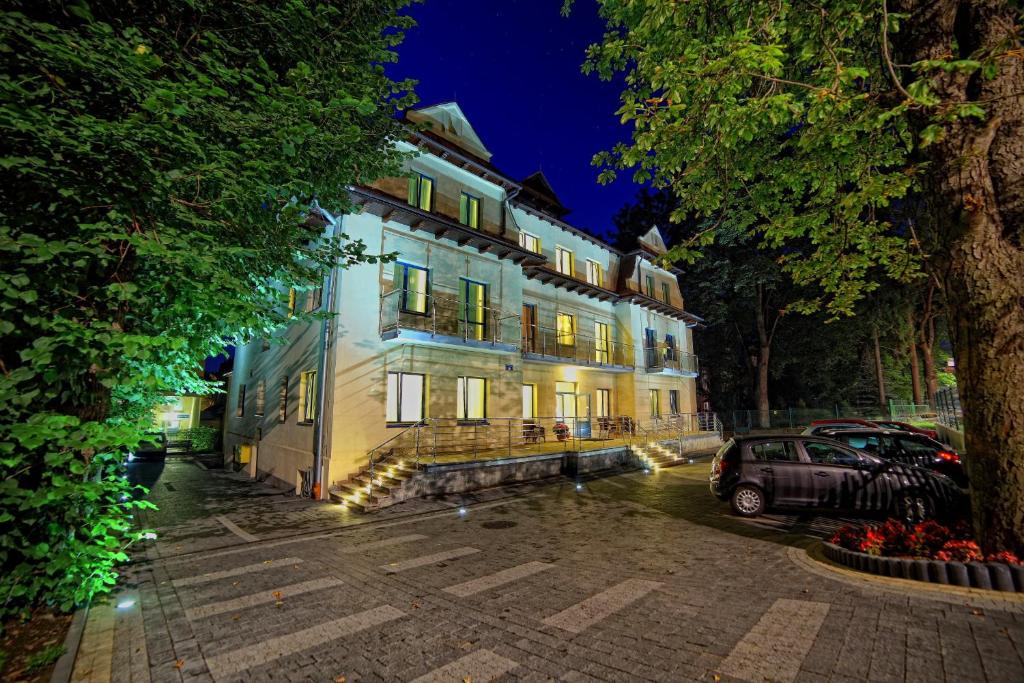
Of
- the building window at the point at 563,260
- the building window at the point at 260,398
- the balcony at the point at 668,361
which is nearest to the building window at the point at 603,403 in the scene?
the balcony at the point at 668,361

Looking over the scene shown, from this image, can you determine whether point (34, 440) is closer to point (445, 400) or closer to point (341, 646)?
point (341, 646)

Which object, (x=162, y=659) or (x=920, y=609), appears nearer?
(x=162, y=659)

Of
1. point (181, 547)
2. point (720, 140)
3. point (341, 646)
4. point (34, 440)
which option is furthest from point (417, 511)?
point (720, 140)

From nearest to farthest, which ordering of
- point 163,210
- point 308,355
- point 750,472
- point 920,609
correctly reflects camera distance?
point 920,609
point 163,210
point 750,472
point 308,355

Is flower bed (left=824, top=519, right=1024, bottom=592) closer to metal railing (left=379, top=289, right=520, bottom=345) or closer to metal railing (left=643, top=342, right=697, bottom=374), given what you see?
metal railing (left=379, top=289, right=520, bottom=345)

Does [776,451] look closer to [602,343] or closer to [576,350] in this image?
[576,350]

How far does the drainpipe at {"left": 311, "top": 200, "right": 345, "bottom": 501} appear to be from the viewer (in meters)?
11.7

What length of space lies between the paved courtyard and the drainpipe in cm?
299

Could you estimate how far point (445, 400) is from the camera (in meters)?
14.1

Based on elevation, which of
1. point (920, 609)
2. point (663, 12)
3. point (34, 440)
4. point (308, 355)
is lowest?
point (920, 609)

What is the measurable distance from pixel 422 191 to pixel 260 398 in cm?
1084

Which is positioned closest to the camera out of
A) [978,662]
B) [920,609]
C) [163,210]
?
[978,662]

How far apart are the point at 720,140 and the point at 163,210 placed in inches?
283

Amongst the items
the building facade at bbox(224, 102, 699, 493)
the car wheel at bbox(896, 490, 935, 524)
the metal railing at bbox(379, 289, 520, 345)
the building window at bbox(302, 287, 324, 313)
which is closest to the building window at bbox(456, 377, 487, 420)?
the building facade at bbox(224, 102, 699, 493)
